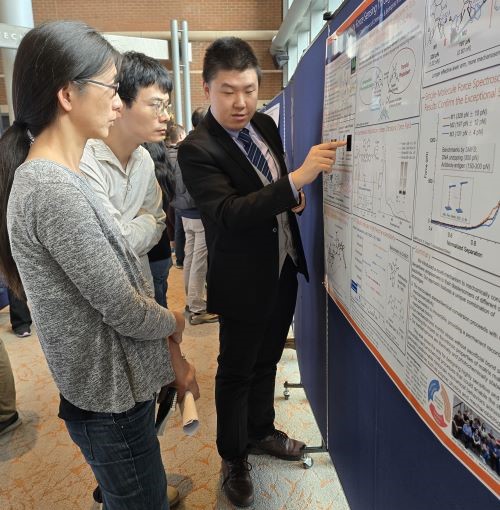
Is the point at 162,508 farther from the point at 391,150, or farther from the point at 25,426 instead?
the point at 25,426

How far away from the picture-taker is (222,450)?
1.73 metres

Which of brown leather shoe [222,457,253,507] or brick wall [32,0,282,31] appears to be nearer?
brown leather shoe [222,457,253,507]

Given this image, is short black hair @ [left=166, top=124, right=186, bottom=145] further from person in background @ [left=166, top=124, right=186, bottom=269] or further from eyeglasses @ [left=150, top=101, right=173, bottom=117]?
eyeglasses @ [left=150, top=101, right=173, bottom=117]

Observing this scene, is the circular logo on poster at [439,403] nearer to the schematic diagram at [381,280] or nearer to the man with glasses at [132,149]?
the schematic diagram at [381,280]

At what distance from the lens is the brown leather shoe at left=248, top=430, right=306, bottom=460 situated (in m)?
1.95

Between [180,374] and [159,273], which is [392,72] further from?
[159,273]

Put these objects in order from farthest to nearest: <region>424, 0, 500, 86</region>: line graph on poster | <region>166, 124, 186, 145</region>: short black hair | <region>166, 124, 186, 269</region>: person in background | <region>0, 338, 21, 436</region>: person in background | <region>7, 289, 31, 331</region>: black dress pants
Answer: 1. <region>166, 124, 186, 145</region>: short black hair
2. <region>166, 124, 186, 269</region>: person in background
3. <region>7, 289, 31, 331</region>: black dress pants
4. <region>0, 338, 21, 436</region>: person in background
5. <region>424, 0, 500, 86</region>: line graph on poster

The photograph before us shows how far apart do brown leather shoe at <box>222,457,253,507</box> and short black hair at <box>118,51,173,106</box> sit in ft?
4.78

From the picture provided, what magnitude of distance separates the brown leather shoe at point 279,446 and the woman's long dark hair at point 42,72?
1.51m

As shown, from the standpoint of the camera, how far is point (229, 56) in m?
1.44

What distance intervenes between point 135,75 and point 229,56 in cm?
34

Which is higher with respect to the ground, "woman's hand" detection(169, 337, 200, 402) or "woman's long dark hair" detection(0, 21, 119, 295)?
"woman's long dark hair" detection(0, 21, 119, 295)

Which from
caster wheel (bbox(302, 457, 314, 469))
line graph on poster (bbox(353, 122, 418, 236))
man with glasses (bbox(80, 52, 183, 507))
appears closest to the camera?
line graph on poster (bbox(353, 122, 418, 236))

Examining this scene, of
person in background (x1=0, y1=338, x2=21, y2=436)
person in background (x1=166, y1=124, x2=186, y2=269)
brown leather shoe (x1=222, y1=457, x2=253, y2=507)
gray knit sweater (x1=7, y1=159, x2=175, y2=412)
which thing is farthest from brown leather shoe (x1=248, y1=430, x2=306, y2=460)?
person in background (x1=166, y1=124, x2=186, y2=269)
